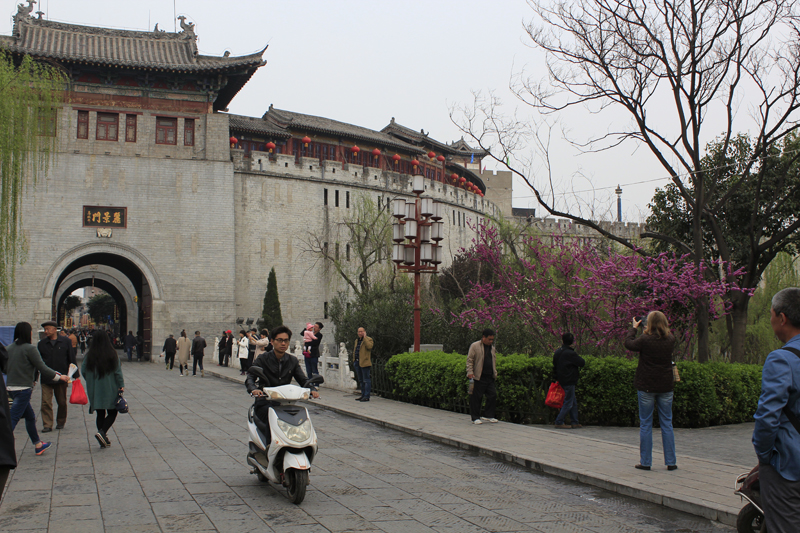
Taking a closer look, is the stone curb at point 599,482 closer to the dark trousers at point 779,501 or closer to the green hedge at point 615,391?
the green hedge at point 615,391

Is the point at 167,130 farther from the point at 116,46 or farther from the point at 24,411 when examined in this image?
the point at 24,411

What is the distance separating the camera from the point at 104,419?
7.45 m

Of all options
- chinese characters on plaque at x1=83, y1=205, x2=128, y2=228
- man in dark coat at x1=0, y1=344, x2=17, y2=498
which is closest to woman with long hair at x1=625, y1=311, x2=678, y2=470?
man in dark coat at x1=0, y1=344, x2=17, y2=498

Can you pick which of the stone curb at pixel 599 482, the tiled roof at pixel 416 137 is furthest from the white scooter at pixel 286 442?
the tiled roof at pixel 416 137

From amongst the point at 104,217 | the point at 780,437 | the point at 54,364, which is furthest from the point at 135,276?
the point at 780,437

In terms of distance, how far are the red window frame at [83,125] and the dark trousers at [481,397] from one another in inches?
930

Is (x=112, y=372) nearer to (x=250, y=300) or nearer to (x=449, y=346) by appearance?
(x=449, y=346)

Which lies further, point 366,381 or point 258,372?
point 366,381

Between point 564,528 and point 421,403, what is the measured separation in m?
7.38

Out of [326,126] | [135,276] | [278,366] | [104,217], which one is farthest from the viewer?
[326,126]

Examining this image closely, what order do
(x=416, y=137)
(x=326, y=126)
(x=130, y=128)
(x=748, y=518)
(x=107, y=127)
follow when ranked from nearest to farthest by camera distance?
(x=748, y=518) → (x=107, y=127) → (x=130, y=128) → (x=326, y=126) → (x=416, y=137)

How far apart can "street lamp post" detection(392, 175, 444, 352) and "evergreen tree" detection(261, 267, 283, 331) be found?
664 inches

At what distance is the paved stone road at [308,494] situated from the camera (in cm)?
460

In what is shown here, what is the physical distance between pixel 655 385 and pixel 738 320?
7.21 metres
